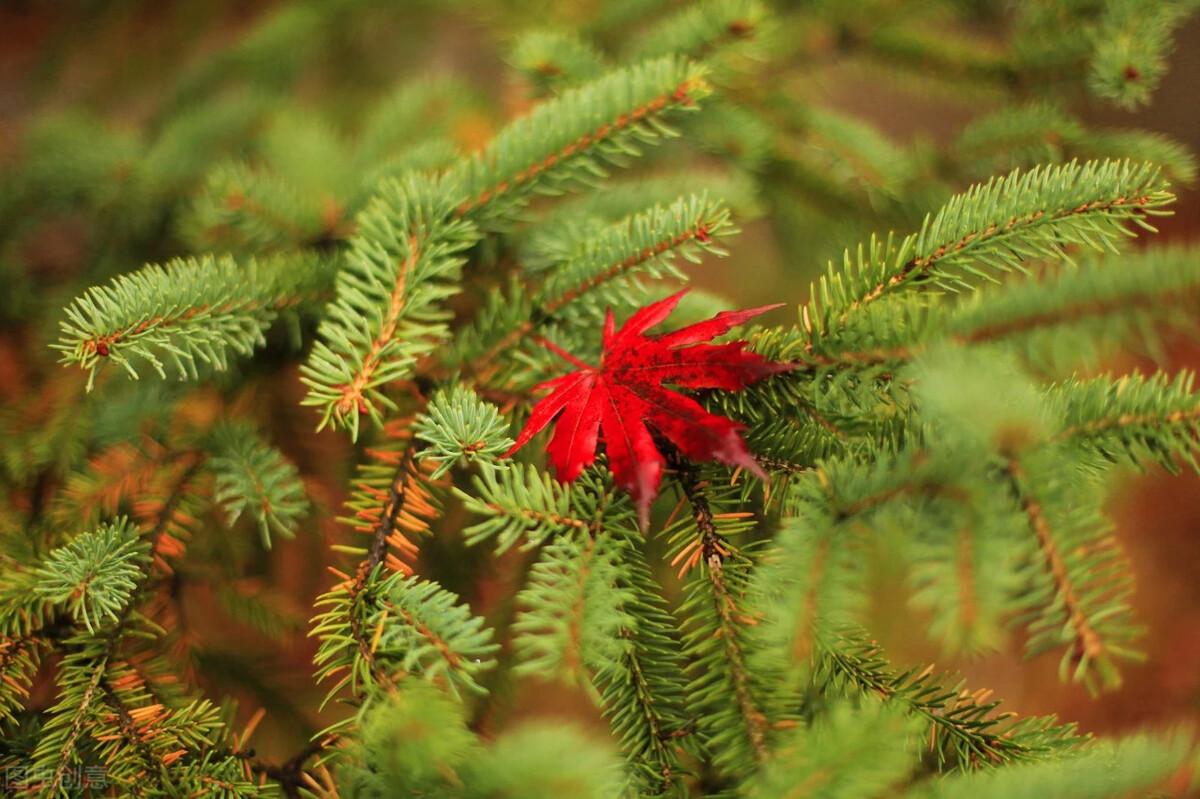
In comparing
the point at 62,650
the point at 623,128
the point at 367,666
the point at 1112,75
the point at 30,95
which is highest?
the point at 1112,75

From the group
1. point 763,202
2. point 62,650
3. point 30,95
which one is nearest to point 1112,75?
point 763,202

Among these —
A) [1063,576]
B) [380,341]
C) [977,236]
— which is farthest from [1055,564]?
[380,341]

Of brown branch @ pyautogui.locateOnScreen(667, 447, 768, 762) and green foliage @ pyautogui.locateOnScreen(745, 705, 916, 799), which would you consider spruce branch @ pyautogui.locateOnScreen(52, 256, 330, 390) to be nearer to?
brown branch @ pyautogui.locateOnScreen(667, 447, 768, 762)

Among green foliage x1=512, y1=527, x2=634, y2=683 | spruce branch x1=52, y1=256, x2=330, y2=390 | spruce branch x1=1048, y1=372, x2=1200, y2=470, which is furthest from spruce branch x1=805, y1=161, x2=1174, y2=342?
spruce branch x1=52, y1=256, x2=330, y2=390

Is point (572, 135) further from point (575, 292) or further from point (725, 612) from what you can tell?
point (725, 612)

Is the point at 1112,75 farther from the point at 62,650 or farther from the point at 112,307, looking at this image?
the point at 62,650

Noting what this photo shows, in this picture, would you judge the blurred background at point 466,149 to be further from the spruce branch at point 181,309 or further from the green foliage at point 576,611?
the green foliage at point 576,611
